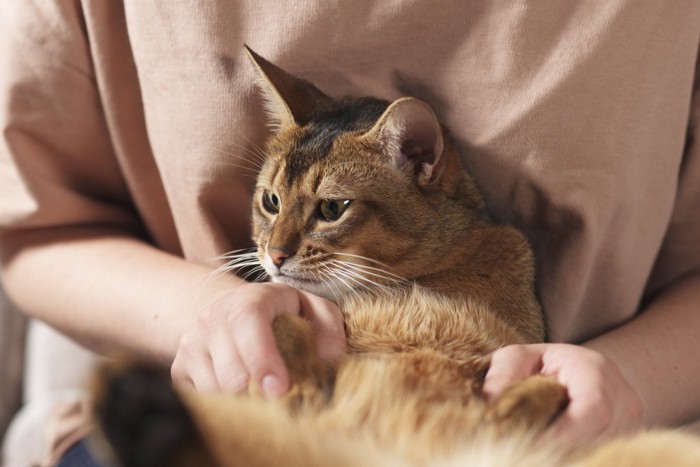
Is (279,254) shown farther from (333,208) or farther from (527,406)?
(527,406)

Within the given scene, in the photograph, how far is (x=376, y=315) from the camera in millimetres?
799

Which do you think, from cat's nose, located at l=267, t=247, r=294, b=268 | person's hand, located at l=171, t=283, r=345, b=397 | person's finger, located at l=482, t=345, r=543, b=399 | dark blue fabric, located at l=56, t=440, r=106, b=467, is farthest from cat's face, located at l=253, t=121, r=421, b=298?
dark blue fabric, located at l=56, t=440, r=106, b=467

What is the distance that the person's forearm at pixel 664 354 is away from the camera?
37.6 inches

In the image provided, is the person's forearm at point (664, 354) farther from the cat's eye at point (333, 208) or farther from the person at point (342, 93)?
the cat's eye at point (333, 208)

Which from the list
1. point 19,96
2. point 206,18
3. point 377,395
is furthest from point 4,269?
point 377,395

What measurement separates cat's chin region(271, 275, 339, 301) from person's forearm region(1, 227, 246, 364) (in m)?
0.08

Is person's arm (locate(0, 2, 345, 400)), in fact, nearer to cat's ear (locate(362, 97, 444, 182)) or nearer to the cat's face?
the cat's face

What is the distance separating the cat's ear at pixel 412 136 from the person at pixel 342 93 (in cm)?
4

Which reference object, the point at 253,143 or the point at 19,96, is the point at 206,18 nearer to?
the point at 253,143

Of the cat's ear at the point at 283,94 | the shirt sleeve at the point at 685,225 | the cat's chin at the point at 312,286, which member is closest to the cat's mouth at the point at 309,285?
the cat's chin at the point at 312,286

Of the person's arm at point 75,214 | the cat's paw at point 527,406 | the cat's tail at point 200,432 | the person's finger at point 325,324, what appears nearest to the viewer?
the cat's tail at point 200,432

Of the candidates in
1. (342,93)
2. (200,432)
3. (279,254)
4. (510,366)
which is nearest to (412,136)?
(342,93)

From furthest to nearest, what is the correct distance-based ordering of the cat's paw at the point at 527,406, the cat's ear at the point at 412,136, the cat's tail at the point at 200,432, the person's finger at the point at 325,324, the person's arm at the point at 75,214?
the person's arm at the point at 75,214, the cat's ear at the point at 412,136, the person's finger at the point at 325,324, the cat's paw at the point at 527,406, the cat's tail at the point at 200,432

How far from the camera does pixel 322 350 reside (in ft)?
2.40
